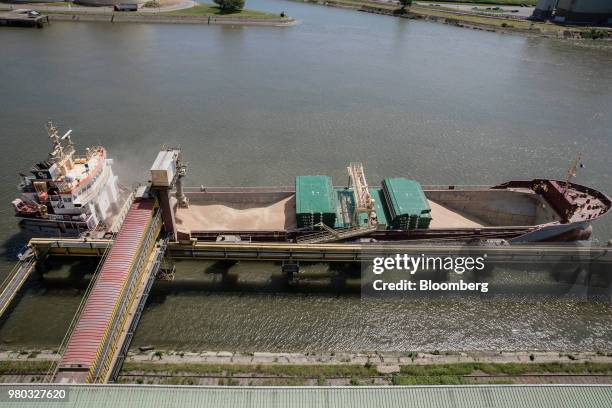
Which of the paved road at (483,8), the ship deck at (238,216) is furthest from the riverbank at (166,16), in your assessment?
the ship deck at (238,216)

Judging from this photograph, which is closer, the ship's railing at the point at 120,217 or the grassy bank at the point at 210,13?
the ship's railing at the point at 120,217

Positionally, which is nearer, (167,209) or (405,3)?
(167,209)

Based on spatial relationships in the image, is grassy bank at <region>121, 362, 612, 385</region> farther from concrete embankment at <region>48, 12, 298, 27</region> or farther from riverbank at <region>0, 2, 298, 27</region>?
riverbank at <region>0, 2, 298, 27</region>

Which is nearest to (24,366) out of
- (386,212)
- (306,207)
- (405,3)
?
(306,207)

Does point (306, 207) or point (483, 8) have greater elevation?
point (483, 8)

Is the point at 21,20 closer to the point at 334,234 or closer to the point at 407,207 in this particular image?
the point at 334,234

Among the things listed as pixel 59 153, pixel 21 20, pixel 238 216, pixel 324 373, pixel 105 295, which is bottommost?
pixel 324 373

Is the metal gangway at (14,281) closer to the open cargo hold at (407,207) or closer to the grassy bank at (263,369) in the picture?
the grassy bank at (263,369)
